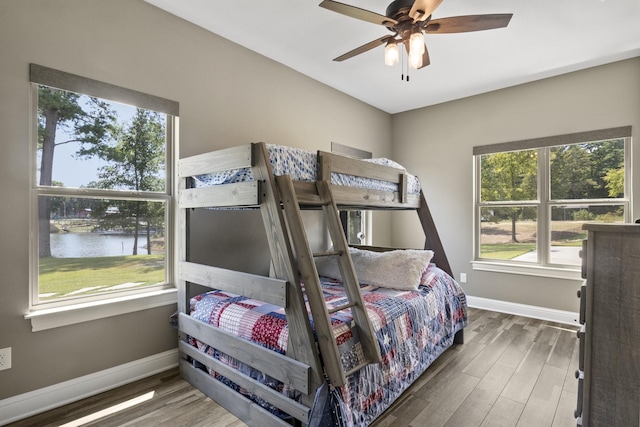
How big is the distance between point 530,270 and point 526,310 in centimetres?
47

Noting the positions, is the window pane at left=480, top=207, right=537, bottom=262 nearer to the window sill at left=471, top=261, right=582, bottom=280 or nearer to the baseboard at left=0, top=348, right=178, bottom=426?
the window sill at left=471, top=261, right=582, bottom=280

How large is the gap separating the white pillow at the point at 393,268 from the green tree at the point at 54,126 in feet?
6.55

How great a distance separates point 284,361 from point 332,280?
137 cm

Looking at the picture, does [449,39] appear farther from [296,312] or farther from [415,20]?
[296,312]

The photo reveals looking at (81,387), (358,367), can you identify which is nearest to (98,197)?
(81,387)

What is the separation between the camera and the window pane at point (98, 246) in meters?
2.04

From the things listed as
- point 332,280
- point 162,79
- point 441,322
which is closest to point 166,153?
point 162,79

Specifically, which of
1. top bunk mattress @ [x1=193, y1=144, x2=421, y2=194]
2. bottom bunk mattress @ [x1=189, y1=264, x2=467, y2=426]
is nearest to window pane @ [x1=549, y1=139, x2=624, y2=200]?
bottom bunk mattress @ [x1=189, y1=264, x2=467, y2=426]

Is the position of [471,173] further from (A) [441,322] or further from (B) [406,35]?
(B) [406,35]

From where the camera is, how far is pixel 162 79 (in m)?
2.43

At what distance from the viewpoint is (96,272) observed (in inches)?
87.4

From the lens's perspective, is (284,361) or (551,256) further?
(551,256)

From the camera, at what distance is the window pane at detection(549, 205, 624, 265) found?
343 cm

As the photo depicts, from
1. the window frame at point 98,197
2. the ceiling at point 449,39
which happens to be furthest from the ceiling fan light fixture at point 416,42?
the window frame at point 98,197
